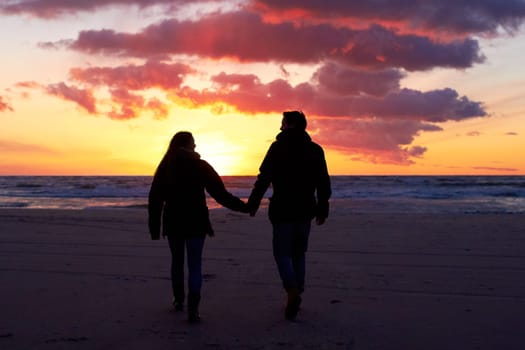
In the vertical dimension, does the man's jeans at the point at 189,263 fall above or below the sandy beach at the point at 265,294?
above

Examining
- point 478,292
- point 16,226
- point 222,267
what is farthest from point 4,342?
point 16,226

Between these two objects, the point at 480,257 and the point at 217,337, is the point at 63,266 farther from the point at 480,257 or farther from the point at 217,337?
the point at 480,257

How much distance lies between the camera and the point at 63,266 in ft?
23.5

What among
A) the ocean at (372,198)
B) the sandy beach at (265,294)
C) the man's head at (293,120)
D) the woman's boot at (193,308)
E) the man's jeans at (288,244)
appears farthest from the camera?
the ocean at (372,198)

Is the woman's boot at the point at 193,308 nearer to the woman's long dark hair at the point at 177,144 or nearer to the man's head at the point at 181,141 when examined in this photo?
the woman's long dark hair at the point at 177,144

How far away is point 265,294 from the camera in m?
5.64

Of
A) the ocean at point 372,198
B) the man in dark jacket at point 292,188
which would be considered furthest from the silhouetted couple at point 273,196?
the ocean at point 372,198

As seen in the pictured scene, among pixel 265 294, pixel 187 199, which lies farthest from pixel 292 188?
pixel 265 294

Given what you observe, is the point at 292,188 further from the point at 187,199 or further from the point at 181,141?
the point at 181,141

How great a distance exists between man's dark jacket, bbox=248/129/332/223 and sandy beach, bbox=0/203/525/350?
3.16 feet

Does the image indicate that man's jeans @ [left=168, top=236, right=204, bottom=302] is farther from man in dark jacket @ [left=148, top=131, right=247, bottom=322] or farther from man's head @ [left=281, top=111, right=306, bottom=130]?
man's head @ [left=281, top=111, right=306, bottom=130]

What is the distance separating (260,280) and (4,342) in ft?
9.84

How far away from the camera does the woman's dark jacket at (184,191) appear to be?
466 centimetres

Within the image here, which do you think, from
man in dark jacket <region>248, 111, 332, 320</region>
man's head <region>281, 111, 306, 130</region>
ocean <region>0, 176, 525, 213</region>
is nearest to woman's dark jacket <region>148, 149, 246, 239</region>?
man in dark jacket <region>248, 111, 332, 320</region>
